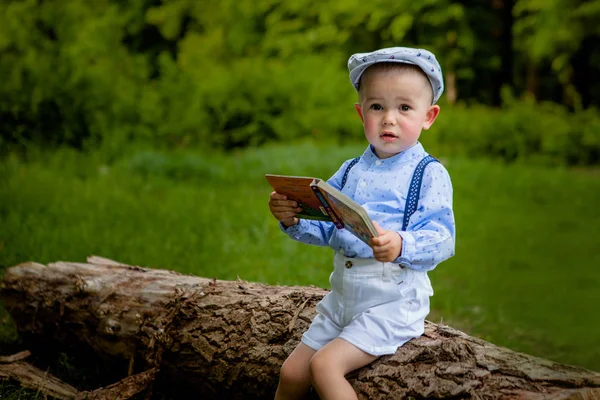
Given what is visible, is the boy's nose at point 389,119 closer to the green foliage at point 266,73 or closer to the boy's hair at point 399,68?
the boy's hair at point 399,68

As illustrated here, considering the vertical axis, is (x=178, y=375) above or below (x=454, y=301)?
below

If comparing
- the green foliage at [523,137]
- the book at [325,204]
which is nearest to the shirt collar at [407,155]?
the book at [325,204]

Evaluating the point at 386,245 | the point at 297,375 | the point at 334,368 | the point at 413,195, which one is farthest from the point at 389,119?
the point at 297,375

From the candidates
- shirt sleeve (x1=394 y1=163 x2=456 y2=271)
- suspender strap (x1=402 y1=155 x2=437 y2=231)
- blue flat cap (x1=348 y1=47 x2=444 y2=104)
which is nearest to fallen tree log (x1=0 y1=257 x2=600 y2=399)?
shirt sleeve (x1=394 y1=163 x2=456 y2=271)

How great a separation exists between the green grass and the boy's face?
314 centimetres

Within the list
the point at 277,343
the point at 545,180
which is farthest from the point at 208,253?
the point at 545,180

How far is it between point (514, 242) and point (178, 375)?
611 cm

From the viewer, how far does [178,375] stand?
14.0ft

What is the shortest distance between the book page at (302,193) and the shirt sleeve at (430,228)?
37cm

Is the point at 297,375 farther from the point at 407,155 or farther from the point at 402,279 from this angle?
the point at 407,155

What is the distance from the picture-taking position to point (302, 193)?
3.31 metres

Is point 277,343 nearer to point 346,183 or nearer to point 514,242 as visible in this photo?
point 346,183

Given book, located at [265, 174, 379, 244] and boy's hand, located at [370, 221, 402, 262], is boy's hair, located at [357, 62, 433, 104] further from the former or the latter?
boy's hand, located at [370, 221, 402, 262]

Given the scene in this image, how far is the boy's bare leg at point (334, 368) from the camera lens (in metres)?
3.12
